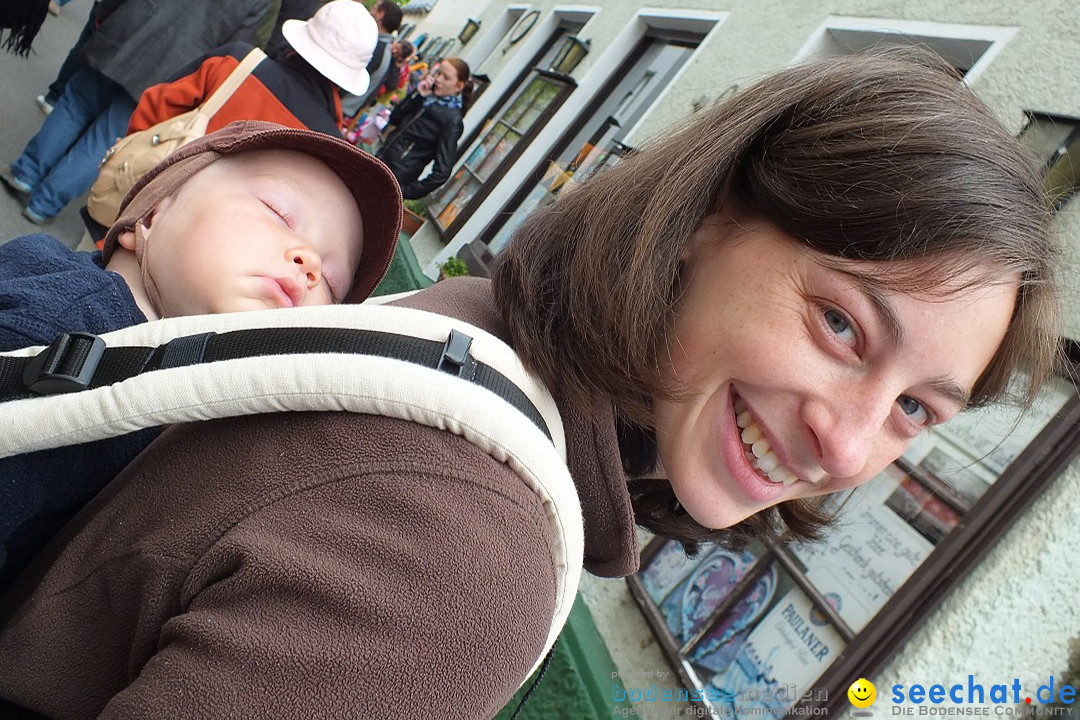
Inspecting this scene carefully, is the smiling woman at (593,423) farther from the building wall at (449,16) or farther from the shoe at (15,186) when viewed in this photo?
the building wall at (449,16)

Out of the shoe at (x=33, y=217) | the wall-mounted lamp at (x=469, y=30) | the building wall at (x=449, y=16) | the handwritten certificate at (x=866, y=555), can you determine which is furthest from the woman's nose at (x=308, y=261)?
the building wall at (x=449, y=16)

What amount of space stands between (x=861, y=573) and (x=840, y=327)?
6.37 ft

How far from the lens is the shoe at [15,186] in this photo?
3.86 m

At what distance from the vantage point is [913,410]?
1220mm

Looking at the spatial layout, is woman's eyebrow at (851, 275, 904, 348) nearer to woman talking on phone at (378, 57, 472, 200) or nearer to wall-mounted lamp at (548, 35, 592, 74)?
woman talking on phone at (378, 57, 472, 200)

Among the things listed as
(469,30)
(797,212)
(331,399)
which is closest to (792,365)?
(797,212)

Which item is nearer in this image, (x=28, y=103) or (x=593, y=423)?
(x=593, y=423)

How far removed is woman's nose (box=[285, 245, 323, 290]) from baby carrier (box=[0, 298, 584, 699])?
430mm

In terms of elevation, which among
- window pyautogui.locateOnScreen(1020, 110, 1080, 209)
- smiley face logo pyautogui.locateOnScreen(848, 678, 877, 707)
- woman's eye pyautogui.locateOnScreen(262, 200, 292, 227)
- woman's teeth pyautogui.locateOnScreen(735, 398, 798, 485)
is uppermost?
window pyautogui.locateOnScreen(1020, 110, 1080, 209)

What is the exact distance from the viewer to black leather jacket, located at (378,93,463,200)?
624 cm

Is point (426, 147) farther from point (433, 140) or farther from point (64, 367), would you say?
point (64, 367)

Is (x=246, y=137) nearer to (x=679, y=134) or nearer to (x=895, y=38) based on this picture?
(x=679, y=134)

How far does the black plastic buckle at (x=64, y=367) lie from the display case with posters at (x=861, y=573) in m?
1.81

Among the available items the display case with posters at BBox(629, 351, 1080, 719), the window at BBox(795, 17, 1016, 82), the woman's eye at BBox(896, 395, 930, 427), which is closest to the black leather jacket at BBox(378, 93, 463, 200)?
the window at BBox(795, 17, 1016, 82)
